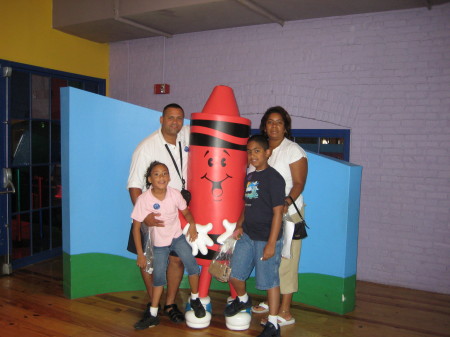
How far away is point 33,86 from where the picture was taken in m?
4.37

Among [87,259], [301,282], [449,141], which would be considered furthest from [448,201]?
[87,259]

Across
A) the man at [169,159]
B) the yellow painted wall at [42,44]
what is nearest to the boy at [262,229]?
the man at [169,159]

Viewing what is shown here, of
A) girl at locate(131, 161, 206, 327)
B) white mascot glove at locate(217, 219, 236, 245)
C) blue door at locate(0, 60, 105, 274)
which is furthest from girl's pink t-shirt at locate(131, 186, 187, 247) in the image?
blue door at locate(0, 60, 105, 274)

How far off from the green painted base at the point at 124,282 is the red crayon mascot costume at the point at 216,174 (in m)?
0.90

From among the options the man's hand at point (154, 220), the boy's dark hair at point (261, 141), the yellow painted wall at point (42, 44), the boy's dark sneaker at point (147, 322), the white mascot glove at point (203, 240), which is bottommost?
the boy's dark sneaker at point (147, 322)

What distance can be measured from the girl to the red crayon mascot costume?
7cm

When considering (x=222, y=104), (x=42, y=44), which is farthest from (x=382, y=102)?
(x=42, y=44)

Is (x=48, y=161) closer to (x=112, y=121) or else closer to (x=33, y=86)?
(x=33, y=86)

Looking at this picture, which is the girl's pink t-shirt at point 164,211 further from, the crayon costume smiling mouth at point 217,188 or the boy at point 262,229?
the boy at point 262,229

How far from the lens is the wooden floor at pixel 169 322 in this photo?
2.81 m

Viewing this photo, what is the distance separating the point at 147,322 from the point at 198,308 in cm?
35

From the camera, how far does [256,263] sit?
2619 mm

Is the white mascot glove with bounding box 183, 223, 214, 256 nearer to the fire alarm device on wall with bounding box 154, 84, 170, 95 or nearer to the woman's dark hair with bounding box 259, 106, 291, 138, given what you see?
the woman's dark hair with bounding box 259, 106, 291, 138

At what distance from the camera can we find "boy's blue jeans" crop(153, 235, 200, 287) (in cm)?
275
